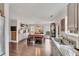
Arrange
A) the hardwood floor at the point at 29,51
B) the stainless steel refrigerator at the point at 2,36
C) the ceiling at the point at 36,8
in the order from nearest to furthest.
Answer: the stainless steel refrigerator at the point at 2,36
the ceiling at the point at 36,8
the hardwood floor at the point at 29,51

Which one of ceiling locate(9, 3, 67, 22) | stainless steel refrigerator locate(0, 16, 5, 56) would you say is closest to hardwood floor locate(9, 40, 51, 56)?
stainless steel refrigerator locate(0, 16, 5, 56)

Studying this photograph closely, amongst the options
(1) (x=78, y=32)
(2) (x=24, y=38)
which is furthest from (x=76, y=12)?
(2) (x=24, y=38)

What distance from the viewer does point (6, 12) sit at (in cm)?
421

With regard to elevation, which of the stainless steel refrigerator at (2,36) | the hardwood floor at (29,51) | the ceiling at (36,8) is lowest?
the hardwood floor at (29,51)

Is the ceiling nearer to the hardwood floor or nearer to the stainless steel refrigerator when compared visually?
the stainless steel refrigerator

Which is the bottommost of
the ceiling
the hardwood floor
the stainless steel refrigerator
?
the hardwood floor

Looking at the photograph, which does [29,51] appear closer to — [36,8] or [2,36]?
[36,8]

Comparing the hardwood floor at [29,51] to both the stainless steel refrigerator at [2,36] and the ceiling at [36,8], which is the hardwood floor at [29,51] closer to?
the stainless steel refrigerator at [2,36]

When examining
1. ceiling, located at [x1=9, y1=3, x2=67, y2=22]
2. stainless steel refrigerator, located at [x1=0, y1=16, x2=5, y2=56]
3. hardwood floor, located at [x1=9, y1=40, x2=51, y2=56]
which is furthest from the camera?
hardwood floor, located at [x1=9, y1=40, x2=51, y2=56]

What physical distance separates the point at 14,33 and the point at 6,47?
6.49m

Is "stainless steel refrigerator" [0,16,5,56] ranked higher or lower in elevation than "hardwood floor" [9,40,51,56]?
higher

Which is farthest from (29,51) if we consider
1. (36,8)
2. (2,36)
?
(2,36)

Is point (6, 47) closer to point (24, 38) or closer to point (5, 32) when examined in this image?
point (5, 32)

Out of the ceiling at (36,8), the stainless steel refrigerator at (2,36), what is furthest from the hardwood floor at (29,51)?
the ceiling at (36,8)
